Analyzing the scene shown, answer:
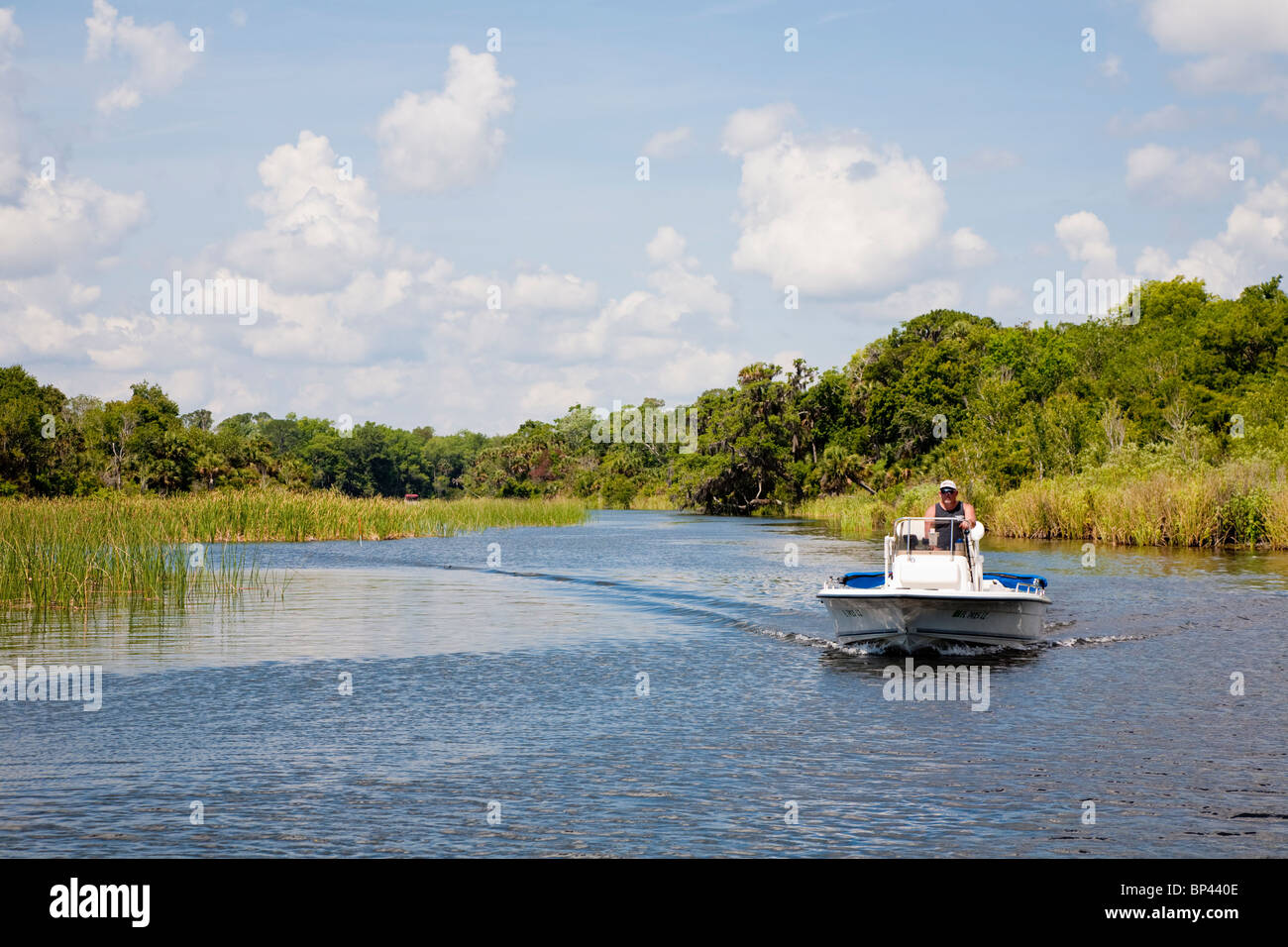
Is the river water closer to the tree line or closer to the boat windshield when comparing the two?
the boat windshield

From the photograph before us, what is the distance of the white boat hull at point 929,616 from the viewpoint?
57.9 ft

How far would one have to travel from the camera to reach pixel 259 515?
147ft

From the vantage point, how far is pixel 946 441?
84.5 metres

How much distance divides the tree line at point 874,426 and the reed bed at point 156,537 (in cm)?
1958

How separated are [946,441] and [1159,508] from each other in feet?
137

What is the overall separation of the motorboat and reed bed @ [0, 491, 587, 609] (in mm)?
14569
